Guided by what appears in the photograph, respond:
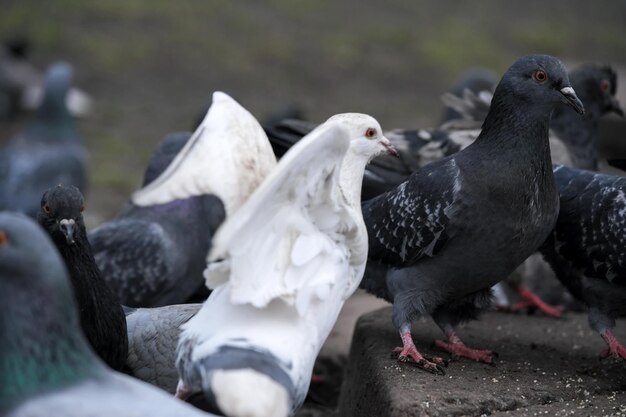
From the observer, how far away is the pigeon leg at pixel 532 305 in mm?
5860

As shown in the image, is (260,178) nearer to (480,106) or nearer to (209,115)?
(209,115)

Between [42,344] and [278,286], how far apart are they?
0.93 m

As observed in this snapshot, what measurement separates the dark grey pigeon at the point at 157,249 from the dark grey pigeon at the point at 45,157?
7.44 ft

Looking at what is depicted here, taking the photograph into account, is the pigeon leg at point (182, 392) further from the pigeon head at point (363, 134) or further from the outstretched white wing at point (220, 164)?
the pigeon head at point (363, 134)

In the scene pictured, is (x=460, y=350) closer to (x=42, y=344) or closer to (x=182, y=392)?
(x=182, y=392)

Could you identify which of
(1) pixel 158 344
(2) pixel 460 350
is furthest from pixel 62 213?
(2) pixel 460 350

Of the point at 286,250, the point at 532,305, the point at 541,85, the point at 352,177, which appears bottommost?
the point at 532,305

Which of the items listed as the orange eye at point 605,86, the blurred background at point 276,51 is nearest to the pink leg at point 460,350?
the orange eye at point 605,86

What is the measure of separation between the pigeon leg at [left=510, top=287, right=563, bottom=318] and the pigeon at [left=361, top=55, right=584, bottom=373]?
1.36 metres

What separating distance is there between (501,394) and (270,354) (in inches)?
47.3

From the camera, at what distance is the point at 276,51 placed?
14164 millimetres

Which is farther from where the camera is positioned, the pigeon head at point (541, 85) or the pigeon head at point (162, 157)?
the pigeon head at point (162, 157)

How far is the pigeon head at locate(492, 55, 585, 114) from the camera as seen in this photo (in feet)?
14.3

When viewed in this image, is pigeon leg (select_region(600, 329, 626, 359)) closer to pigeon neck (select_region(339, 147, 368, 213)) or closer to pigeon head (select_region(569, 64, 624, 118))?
pigeon neck (select_region(339, 147, 368, 213))
